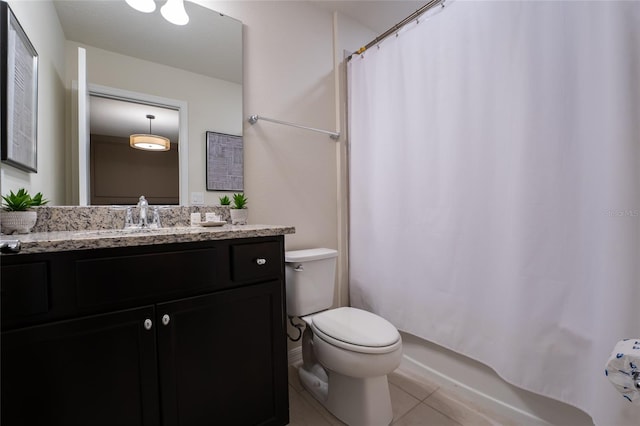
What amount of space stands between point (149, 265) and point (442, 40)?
64.4 inches

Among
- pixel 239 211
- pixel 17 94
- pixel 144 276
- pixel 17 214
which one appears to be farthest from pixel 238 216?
pixel 17 94

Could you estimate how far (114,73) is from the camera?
1.27 m

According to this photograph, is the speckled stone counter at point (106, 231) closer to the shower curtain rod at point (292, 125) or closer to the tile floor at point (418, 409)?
the shower curtain rod at point (292, 125)

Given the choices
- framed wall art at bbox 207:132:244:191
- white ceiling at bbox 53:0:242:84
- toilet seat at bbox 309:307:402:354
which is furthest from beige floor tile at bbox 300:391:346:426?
white ceiling at bbox 53:0:242:84

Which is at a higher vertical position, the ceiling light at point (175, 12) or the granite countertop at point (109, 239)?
the ceiling light at point (175, 12)

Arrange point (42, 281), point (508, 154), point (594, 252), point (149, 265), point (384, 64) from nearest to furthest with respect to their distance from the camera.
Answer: point (42, 281)
point (149, 265)
point (594, 252)
point (508, 154)
point (384, 64)

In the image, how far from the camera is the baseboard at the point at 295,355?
5.74 ft

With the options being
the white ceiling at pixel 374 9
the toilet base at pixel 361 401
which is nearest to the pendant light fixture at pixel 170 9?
the white ceiling at pixel 374 9

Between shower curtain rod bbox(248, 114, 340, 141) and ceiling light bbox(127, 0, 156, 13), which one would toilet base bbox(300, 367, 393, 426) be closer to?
shower curtain rod bbox(248, 114, 340, 141)

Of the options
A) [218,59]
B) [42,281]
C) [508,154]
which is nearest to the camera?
[42,281]

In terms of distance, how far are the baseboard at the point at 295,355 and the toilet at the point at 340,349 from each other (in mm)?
194

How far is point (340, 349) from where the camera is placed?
1.20m

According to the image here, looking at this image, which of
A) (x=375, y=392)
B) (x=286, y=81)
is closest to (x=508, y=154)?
(x=375, y=392)

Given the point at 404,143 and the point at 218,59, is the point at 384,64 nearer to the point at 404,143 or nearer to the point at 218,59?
the point at 404,143
